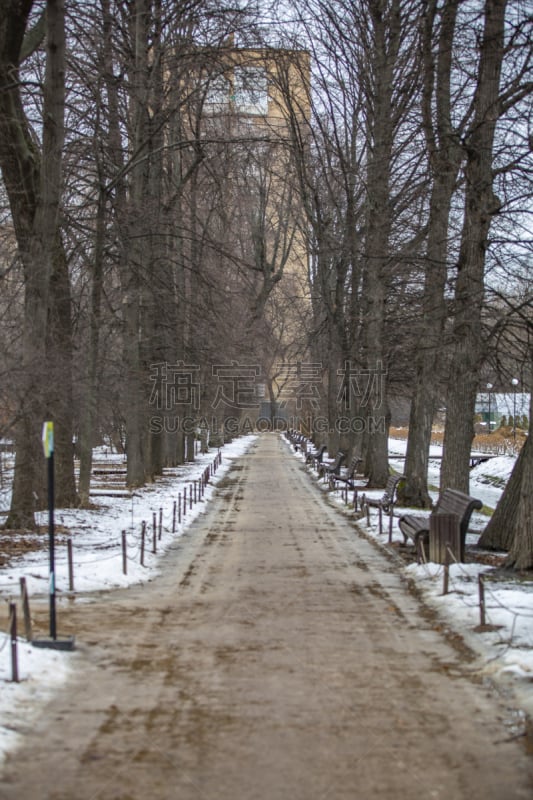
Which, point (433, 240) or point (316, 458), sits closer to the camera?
point (433, 240)

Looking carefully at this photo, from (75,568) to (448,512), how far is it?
17.4 ft

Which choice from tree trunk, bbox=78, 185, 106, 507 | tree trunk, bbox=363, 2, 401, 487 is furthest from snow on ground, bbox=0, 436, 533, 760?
tree trunk, bbox=363, 2, 401, 487

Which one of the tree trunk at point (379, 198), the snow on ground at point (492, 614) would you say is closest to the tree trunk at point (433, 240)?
the tree trunk at point (379, 198)

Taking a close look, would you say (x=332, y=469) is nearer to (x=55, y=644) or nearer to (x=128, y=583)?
(x=128, y=583)

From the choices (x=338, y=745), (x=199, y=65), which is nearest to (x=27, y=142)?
(x=199, y=65)

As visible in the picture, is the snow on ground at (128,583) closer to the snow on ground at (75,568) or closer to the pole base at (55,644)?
the snow on ground at (75,568)

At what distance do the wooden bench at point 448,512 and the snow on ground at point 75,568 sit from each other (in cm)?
379

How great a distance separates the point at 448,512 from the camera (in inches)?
509

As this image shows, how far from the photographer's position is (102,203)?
64.0 feet

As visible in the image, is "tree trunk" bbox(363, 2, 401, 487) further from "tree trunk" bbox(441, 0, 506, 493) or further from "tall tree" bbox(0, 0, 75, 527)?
"tall tree" bbox(0, 0, 75, 527)

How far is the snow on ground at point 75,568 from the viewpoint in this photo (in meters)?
6.53

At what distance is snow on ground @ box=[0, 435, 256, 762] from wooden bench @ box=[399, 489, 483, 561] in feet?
12.4

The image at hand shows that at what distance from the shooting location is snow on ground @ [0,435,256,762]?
653 cm

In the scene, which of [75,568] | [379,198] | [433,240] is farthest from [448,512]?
[379,198]
